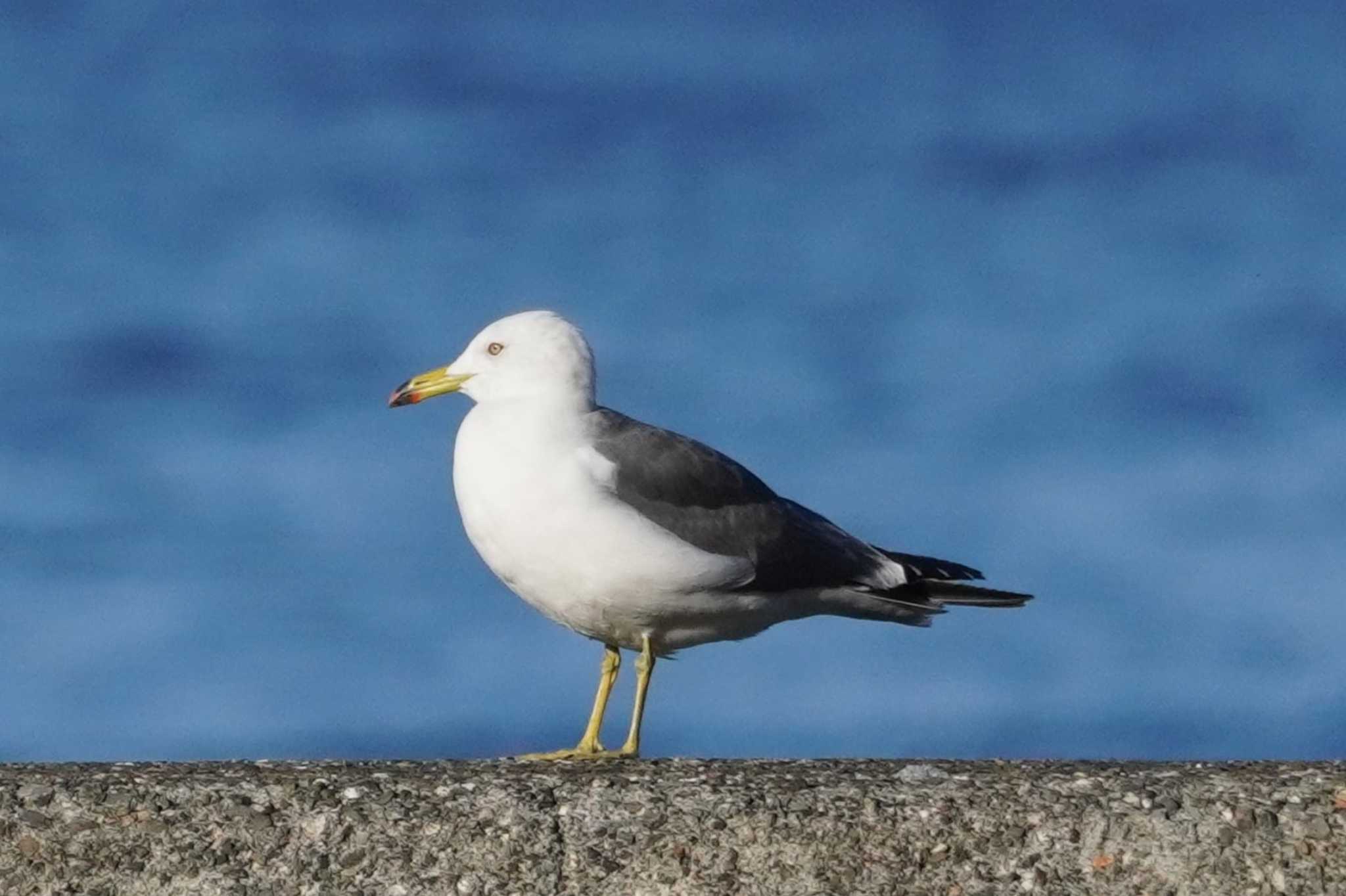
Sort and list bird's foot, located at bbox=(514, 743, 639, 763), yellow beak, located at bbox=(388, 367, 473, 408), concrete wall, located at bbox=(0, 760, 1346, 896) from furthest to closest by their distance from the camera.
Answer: yellow beak, located at bbox=(388, 367, 473, 408), bird's foot, located at bbox=(514, 743, 639, 763), concrete wall, located at bbox=(0, 760, 1346, 896)

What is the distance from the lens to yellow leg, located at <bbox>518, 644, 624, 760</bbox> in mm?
6414

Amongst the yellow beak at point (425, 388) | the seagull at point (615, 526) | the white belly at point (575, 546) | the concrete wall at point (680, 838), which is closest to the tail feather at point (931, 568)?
the seagull at point (615, 526)

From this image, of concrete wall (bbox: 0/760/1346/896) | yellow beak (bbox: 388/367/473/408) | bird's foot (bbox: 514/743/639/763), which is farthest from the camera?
yellow beak (bbox: 388/367/473/408)

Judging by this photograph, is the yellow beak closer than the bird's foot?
No

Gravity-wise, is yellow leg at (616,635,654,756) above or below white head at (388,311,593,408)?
below

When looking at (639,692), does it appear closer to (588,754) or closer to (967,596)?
(588,754)

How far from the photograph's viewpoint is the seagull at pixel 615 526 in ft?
21.5

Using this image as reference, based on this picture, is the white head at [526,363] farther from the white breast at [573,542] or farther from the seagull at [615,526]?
the white breast at [573,542]

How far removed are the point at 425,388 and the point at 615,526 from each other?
1.28 metres

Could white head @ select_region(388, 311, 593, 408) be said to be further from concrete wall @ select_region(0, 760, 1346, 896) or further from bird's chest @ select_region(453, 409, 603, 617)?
concrete wall @ select_region(0, 760, 1346, 896)

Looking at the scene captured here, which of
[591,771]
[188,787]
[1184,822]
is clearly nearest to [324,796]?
[188,787]

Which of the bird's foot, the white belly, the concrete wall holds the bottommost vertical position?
the concrete wall

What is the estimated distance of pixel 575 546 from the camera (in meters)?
6.50

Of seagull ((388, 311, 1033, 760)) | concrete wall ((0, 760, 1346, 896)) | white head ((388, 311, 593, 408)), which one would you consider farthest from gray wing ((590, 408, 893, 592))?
concrete wall ((0, 760, 1346, 896))
